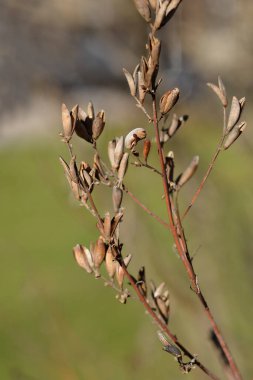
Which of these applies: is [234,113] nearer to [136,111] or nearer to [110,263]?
A: [110,263]

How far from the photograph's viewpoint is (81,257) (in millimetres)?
694

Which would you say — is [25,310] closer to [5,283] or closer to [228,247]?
[5,283]

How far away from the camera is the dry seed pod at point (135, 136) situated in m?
0.67

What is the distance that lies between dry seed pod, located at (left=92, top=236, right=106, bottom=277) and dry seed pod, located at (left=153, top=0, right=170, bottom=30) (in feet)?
0.66

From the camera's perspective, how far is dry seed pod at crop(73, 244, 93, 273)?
2.27ft

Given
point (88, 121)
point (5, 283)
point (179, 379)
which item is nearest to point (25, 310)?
point (5, 283)

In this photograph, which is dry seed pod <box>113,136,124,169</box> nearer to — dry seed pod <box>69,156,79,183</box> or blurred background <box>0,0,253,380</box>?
dry seed pod <box>69,156,79,183</box>

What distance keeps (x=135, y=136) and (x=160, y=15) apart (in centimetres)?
11

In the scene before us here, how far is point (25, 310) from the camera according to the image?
394 cm

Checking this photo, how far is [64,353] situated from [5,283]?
10.3 feet

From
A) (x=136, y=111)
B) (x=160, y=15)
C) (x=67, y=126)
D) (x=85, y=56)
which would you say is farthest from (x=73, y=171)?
(x=136, y=111)

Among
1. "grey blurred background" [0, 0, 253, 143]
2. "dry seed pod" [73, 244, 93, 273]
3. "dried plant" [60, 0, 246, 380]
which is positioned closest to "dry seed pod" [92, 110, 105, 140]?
"dried plant" [60, 0, 246, 380]

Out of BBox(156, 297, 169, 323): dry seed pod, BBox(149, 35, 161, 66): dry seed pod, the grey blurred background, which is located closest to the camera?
BBox(149, 35, 161, 66): dry seed pod

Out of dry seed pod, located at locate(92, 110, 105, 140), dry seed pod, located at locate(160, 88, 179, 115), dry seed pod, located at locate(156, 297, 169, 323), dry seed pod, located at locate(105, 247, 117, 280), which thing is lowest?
dry seed pod, located at locate(156, 297, 169, 323)
